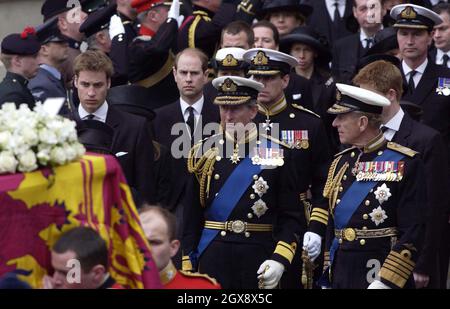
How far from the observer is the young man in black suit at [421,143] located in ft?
30.4

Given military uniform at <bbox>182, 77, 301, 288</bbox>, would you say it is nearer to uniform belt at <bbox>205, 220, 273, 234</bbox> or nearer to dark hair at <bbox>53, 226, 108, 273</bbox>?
uniform belt at <bbox>205, 220, 273, 234</bbox>

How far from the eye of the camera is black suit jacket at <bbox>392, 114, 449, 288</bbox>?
9.43 m

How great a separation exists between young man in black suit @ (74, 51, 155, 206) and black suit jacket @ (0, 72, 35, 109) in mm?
417

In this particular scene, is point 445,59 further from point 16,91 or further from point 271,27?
point 16,91

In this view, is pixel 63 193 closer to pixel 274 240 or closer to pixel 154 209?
pixel 154 209

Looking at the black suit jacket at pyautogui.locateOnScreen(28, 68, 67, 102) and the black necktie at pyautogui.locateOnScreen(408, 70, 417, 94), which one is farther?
the black necktie at pyautogui.locateOnScreen(408, 70, 417, 94)

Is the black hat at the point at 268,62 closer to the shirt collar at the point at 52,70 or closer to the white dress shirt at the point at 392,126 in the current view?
the white dress shirt at the point at 392,126

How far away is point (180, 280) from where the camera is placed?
7.11 meters

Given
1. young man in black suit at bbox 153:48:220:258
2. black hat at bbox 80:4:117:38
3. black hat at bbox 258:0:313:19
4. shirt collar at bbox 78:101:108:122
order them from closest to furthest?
shirt collar at bbox 78:101:108:122 → young man in black suit at bbox 153:48:220:258 → black hat at bbox 80:4:117:38 → black hat at bbox 258:0:313:19

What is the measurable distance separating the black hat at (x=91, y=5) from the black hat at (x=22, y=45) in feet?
8.15

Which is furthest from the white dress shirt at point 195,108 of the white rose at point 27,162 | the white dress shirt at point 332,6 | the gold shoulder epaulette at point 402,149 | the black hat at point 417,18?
the white rose at point 27,162

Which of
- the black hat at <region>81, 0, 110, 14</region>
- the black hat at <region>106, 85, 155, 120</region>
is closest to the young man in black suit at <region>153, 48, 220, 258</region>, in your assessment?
the black hat at <region>106, 85, 155, 120</region>

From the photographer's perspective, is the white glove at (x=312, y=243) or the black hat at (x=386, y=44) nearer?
the white glove at (x=312, y=243)
